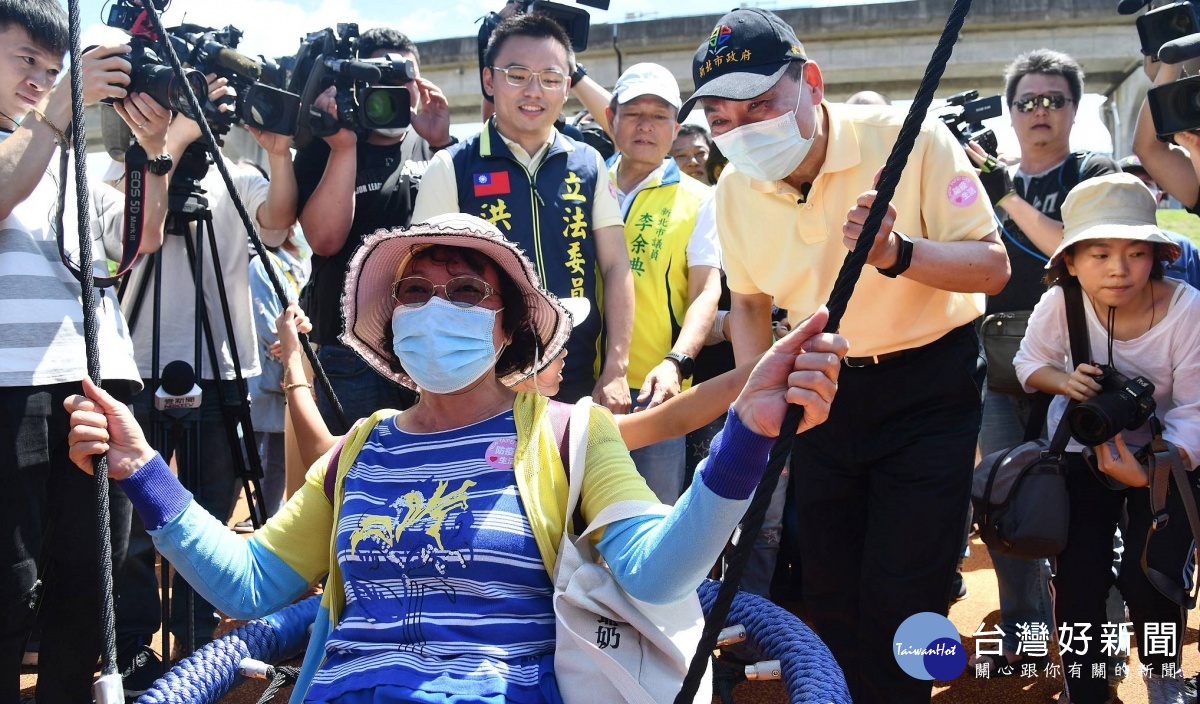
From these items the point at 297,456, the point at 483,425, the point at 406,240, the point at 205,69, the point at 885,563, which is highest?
A: the point at 205,69

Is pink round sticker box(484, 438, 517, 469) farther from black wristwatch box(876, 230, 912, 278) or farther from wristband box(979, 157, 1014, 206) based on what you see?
wristband box(979, 157, 1014, 206)

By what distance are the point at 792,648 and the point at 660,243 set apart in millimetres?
2358

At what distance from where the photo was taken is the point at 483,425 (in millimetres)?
2316

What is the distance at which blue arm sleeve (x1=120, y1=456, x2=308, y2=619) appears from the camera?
2.16 metres

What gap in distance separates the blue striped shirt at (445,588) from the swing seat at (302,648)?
0.27m

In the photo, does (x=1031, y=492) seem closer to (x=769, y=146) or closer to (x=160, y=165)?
(x=769, y=146)

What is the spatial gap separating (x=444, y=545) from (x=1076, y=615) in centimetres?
255

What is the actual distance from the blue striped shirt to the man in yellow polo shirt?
1.26 metres

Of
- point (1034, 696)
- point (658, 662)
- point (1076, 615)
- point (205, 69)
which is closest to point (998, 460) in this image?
point (1076, 615)

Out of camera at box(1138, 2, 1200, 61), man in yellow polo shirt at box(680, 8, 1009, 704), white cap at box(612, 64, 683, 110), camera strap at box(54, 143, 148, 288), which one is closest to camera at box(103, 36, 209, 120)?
camera strap at box(54, 143, 148, 288)

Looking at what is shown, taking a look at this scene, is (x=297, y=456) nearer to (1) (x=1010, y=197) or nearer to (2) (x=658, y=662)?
(2) (x=658, y=662)

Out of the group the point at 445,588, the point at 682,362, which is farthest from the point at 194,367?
the point at 445,588

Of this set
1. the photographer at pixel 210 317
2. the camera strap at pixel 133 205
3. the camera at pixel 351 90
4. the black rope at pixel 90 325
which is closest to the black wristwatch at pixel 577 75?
the camera at pixel 351 90

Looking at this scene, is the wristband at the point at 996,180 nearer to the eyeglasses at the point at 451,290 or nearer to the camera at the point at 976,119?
the camera at the point at 976,119
